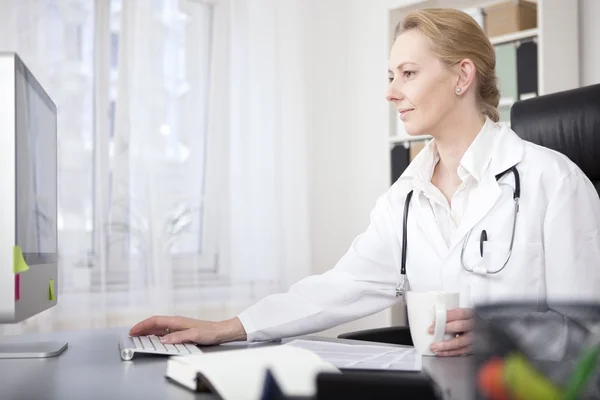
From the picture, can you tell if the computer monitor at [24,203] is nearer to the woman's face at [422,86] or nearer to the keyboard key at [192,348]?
the keyboard key at [192,348]

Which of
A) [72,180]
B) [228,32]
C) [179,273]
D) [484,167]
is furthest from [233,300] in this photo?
[484,167]

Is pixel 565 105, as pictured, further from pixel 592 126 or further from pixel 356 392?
pixel 356 392

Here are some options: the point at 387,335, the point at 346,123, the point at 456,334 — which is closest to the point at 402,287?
the point at 387,335

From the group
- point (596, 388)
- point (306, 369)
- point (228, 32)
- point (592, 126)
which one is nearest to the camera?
point (596, 388)

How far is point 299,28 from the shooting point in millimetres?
3301

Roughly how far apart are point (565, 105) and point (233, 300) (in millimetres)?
1826

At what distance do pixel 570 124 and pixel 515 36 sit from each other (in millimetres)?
1229

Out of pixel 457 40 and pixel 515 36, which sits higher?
pixel 515 36

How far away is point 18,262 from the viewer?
98cm

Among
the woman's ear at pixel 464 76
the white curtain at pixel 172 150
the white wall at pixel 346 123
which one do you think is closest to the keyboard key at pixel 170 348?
the woman's ear at pixel 464 76

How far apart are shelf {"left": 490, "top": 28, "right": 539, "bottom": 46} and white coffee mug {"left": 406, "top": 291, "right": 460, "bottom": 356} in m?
1.88

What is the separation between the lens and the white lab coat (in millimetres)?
1279

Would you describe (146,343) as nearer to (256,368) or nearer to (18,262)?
(18,262)

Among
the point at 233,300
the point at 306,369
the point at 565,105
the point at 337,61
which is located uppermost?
the point at 337,61
